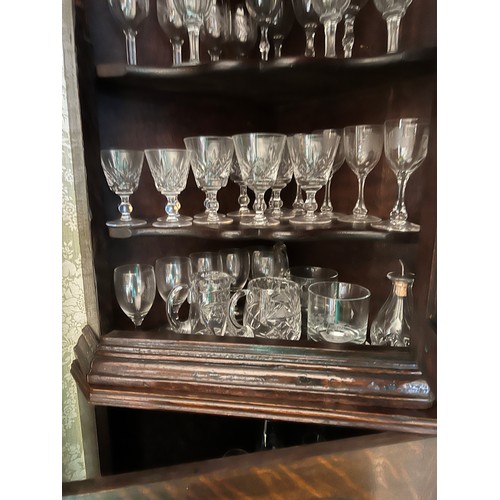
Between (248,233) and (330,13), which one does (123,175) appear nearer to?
(248,233)

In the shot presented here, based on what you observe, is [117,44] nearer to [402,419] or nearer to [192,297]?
[192,297]

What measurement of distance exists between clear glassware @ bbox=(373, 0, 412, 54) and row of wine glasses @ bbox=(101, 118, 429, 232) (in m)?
0.13

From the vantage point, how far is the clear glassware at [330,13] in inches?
23.9

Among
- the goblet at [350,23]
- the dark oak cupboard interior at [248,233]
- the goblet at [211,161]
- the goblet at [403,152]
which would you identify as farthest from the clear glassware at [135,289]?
the goblet at [350,23]

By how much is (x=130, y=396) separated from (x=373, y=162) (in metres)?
0.53

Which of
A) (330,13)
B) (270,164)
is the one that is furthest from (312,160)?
(330,13)

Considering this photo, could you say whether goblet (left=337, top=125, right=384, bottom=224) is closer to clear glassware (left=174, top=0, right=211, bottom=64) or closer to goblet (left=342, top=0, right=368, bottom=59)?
goblet (left=342, top=0, right=368, bottom=59)

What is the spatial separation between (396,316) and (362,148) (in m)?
0.29

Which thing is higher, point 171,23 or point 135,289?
point 171,23

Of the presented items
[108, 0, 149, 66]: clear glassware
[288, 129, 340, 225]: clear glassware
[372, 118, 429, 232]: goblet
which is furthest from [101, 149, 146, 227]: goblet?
[372, 118, 429, 232]: goblet

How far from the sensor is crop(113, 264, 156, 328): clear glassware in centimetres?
69

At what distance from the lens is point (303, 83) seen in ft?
2.17

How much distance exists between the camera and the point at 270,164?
635 mm
